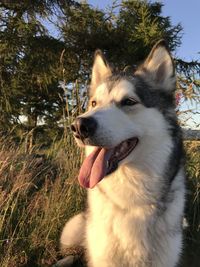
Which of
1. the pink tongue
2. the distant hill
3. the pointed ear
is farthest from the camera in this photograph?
the distant hill

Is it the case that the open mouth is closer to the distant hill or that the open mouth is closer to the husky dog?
the husky dog

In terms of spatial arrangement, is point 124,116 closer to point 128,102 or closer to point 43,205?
point 128,102

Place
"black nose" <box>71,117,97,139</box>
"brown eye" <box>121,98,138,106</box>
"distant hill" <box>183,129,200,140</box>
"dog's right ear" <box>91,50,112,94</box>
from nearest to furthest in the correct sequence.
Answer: "black nose" <box>71,117,97,139</box>
"brown eye" <box>121,98,138,106</box>
"dog's right ear" <box>91,50,112,94</box>
"distant hill" <box>183,129,200,140</box>

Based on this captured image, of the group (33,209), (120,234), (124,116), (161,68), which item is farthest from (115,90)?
(33,209)

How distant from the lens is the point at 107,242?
3418 millimetres

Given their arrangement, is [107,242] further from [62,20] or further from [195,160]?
[62,20]

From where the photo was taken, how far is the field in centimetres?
418

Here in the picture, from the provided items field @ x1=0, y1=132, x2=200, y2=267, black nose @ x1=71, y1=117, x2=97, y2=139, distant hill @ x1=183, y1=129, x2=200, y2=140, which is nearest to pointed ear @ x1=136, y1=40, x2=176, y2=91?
black nose @ x1=71, y1=117, x2=97, y2=139

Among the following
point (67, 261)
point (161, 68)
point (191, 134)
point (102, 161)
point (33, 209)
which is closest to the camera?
point (102, 161)

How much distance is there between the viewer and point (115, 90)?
345 cm

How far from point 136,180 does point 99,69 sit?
4.17ft

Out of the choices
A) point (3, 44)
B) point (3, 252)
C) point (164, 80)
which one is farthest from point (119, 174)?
point (3, 44)

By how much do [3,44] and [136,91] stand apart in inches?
445

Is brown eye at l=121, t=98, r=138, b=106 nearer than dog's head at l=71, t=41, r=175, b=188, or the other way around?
dog's head at l=71, t=41, r=175, b=188
